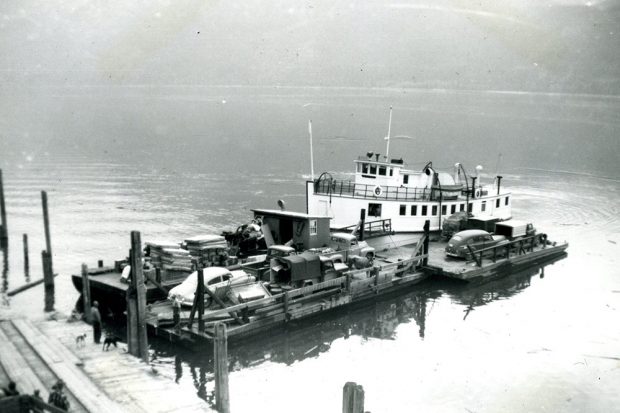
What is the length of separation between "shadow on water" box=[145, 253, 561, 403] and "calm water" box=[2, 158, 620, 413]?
0.07m

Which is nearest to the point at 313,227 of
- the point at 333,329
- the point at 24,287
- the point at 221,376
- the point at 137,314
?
the point at 333,329

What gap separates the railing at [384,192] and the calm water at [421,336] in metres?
8.08

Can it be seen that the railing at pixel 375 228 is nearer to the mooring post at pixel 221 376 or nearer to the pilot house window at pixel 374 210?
the pilot house window at pixel 374 210

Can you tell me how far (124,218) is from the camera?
167 ft

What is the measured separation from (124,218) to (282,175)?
96.8 ft

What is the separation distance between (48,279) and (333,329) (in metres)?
15.8

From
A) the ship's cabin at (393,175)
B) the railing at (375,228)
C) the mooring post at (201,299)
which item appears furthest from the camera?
the ship's cabin at (393,175)

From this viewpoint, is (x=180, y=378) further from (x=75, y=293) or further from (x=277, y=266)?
(x=75, y=293)

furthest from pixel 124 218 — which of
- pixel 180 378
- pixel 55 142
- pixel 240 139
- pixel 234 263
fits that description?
pixel 240 139

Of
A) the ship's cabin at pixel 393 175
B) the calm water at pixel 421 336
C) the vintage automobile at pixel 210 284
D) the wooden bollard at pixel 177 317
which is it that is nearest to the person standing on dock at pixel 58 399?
the calm water at pixel 421 336

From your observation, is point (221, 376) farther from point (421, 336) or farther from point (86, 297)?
point (421, 336)

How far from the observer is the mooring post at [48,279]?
99.9 feet

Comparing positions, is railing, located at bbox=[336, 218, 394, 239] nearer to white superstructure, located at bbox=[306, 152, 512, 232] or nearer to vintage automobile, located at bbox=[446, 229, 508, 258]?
white superstructure, located at bbox=[306, 152, 512, 232]

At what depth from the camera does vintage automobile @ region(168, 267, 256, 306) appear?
1022 inches
